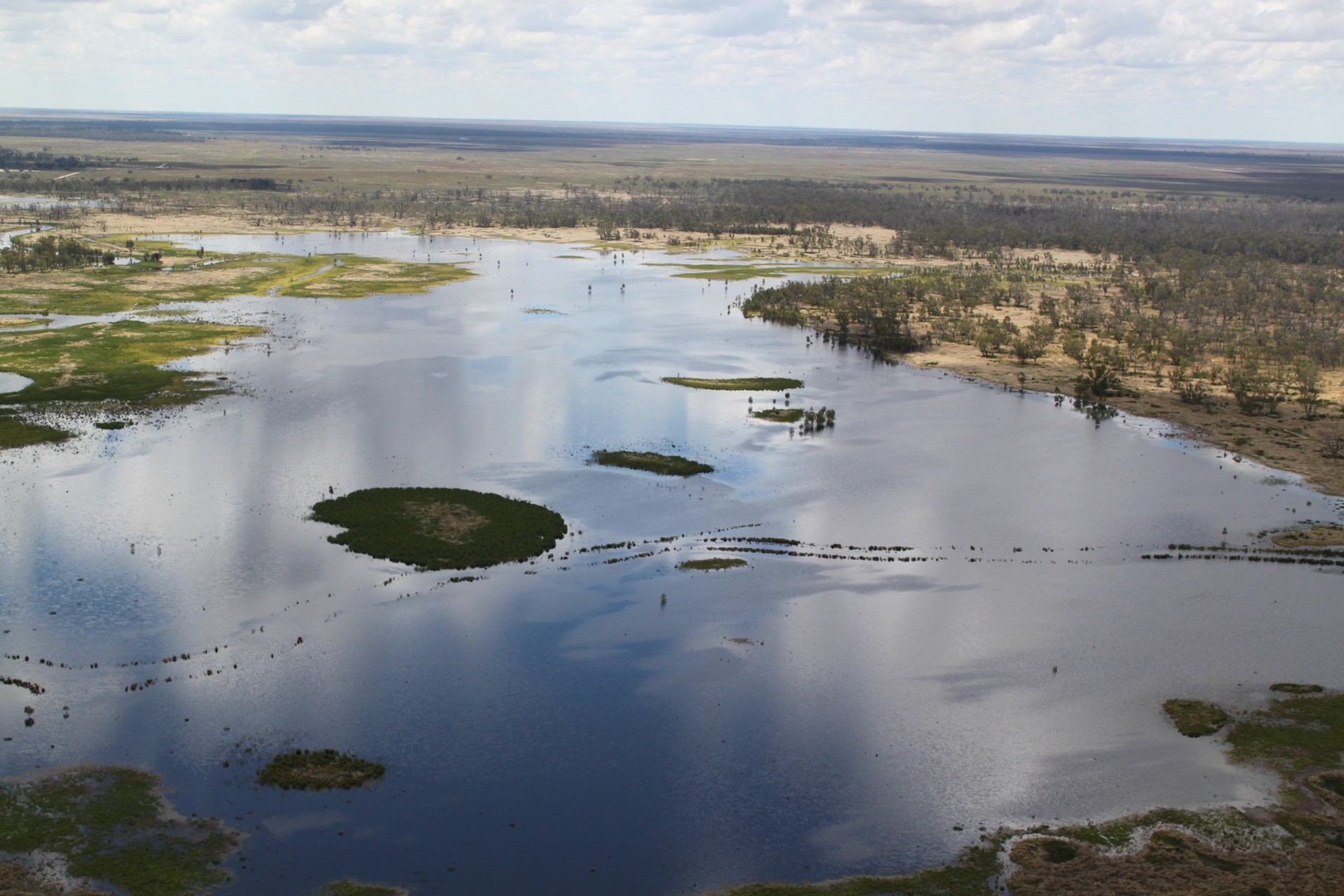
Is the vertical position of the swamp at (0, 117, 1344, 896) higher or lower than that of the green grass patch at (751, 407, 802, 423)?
lower

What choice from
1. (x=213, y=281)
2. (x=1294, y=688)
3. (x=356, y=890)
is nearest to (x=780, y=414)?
(x=1294, y=688)

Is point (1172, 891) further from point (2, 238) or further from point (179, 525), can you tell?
point (2, 238)

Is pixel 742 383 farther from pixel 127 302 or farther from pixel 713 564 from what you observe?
pixel 127 302

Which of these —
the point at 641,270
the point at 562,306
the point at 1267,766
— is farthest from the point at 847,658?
the point at 641,270

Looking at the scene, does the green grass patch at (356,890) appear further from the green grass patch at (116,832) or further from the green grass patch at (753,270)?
the green grass patch at (753,270)

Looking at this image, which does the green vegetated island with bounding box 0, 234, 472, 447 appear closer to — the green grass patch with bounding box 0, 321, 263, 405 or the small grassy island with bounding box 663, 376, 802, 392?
the green grass patch with bounding box 0, 321, 263, 405

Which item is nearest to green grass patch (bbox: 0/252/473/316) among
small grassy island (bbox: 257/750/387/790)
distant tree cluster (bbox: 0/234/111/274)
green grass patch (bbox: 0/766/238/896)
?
distant tree cluster (bbox: 0/234/111/274)
